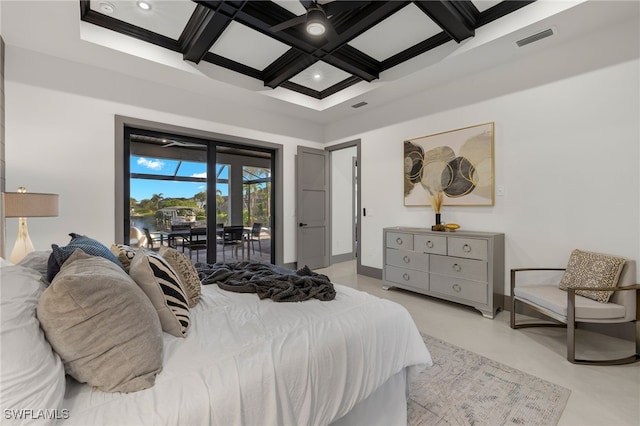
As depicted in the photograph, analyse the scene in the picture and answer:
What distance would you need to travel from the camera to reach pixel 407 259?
3.84 meters

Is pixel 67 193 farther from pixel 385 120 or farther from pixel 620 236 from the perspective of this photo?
pixel 620 236

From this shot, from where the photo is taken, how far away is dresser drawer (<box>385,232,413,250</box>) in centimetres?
383

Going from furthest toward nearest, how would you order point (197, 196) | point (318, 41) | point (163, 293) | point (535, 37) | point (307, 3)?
point (197, 196) < point (318, 41) < point (535, 37) < point (307, 3) < point (163, 293)

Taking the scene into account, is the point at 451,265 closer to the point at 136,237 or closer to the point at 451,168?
the point at 451,168

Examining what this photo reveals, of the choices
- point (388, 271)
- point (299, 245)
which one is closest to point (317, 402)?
point (388, 271)

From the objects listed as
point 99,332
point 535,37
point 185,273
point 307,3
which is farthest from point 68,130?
point 535,37

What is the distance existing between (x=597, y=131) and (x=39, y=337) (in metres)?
4.14

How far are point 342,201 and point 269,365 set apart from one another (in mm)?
5283

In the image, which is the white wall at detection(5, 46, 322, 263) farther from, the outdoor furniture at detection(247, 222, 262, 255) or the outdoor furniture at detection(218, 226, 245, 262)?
the outdoor furniture at detection(247, 222, 262, 255)

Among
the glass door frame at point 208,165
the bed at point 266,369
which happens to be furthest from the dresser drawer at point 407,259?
the bed at point 266,369

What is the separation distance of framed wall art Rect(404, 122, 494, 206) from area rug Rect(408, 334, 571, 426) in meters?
2.06

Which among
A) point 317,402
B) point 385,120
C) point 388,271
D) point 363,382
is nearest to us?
point 317,402

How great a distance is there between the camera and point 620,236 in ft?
8.44

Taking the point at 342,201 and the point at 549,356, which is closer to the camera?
the point at 549,356
